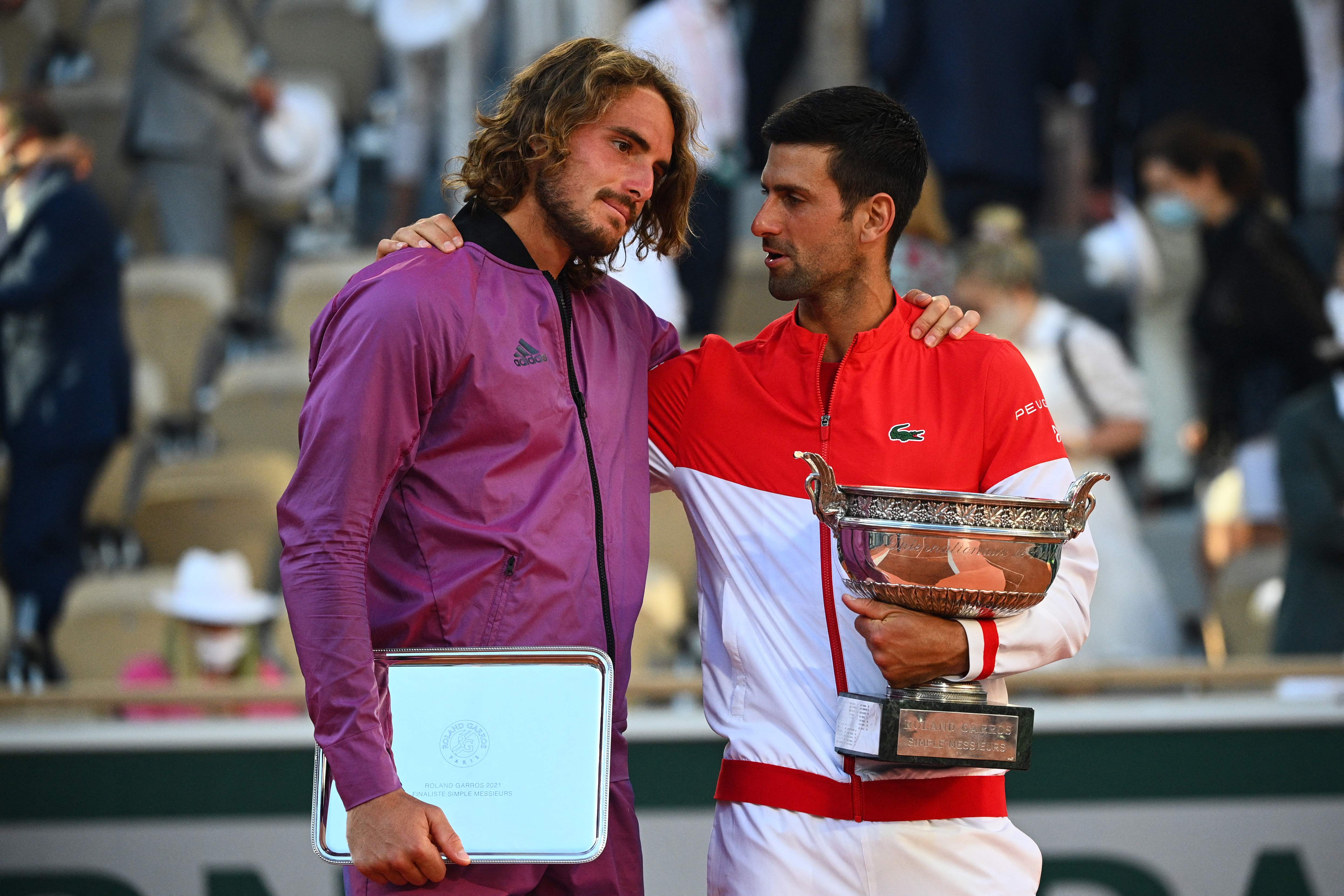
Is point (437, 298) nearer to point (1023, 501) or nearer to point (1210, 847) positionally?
point (1023, 501)

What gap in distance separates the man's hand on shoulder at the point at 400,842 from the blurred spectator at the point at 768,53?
5.38m

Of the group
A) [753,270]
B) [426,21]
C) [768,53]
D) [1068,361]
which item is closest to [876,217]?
[1068,361]

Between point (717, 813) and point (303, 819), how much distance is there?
4.92 ft

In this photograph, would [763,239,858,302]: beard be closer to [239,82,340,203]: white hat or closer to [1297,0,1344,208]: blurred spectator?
[1297,0,1344,208]: blurred spectator

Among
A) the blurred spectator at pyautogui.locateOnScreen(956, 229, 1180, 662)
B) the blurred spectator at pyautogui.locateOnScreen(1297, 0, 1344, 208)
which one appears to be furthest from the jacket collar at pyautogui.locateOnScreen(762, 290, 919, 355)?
the blurred spectator at pyautogui.locateOnScreen(1297, 0, 1344, 208)

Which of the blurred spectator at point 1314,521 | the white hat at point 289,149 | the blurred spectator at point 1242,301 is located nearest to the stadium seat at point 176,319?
the white hat at point 289,149

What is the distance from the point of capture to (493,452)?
8.29 ft

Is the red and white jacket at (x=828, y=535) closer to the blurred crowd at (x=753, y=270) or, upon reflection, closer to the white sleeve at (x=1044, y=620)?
the white sleeve at (x=1044, y=620)

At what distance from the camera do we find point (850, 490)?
7.89ft

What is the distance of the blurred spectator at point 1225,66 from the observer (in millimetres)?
6727

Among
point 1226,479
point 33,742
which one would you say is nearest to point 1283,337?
point 1226,479

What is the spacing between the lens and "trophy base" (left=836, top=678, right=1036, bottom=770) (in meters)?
2.41

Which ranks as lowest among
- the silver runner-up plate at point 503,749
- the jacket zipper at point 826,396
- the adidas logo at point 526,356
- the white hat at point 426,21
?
the silver runner-up plate at point 503,749

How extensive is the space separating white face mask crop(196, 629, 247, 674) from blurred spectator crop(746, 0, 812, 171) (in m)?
3.33
